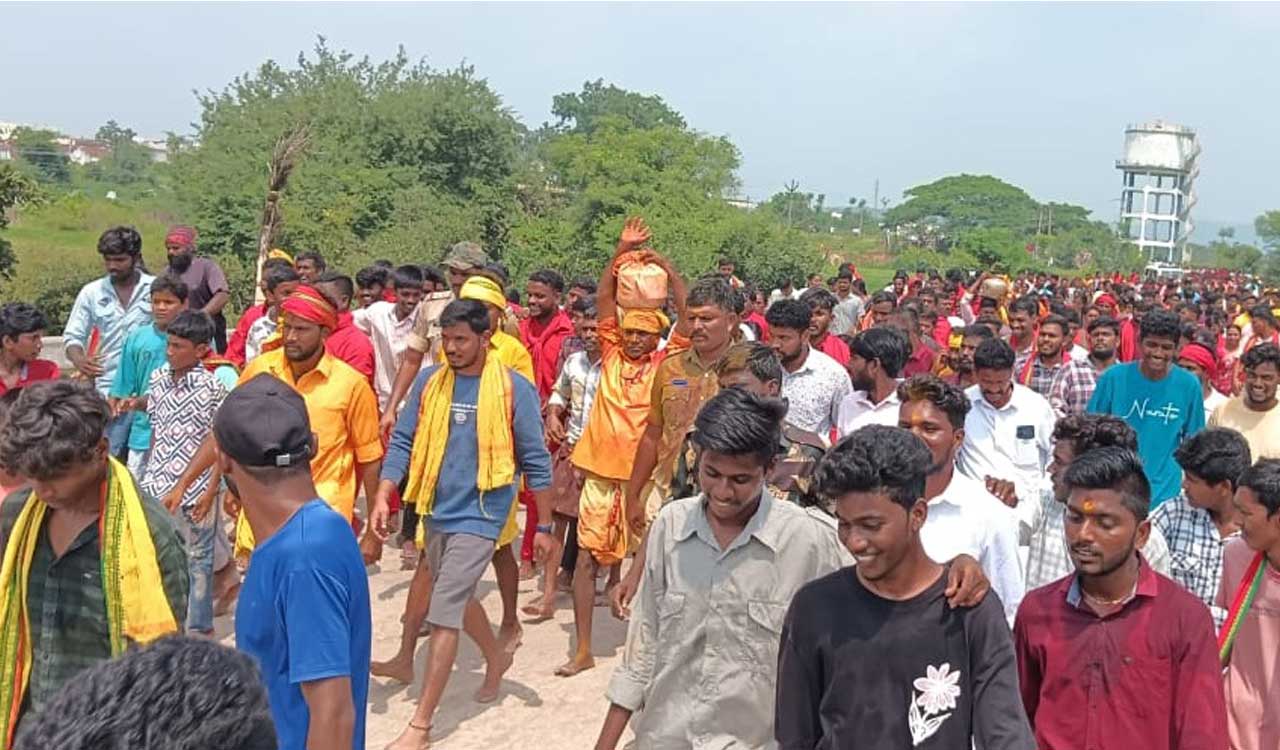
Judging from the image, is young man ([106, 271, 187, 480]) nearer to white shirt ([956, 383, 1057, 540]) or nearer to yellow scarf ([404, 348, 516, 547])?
yellow scarf ([404, 348, 516, 547])

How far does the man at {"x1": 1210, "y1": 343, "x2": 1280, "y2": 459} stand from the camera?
600 centimetres

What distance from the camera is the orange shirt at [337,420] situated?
5.31m

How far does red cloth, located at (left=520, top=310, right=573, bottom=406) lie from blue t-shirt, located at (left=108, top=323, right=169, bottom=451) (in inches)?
92.7

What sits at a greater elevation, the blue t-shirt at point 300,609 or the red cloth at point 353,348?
the red cloth at point 353,348

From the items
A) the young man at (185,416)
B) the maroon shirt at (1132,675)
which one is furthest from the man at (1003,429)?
the young man at (185,416)

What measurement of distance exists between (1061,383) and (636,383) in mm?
3007

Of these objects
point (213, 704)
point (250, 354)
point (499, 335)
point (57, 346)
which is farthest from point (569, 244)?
point (213, 704)

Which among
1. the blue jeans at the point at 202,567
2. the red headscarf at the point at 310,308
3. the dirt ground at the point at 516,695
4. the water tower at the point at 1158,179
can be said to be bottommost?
the dirt ground at the point at 516,695

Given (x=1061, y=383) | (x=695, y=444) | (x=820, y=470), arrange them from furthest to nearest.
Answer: (x=1061, y=383), (x=695, y=444), (x=820, y=470)

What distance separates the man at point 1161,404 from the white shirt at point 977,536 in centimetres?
302

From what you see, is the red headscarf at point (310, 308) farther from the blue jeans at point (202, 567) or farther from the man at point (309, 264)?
the man at point (309, 264)

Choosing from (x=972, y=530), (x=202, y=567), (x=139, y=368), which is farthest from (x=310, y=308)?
(x=972, y=530)

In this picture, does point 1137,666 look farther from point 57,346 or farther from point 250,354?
point 57,346

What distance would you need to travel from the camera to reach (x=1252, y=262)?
77.7 m
